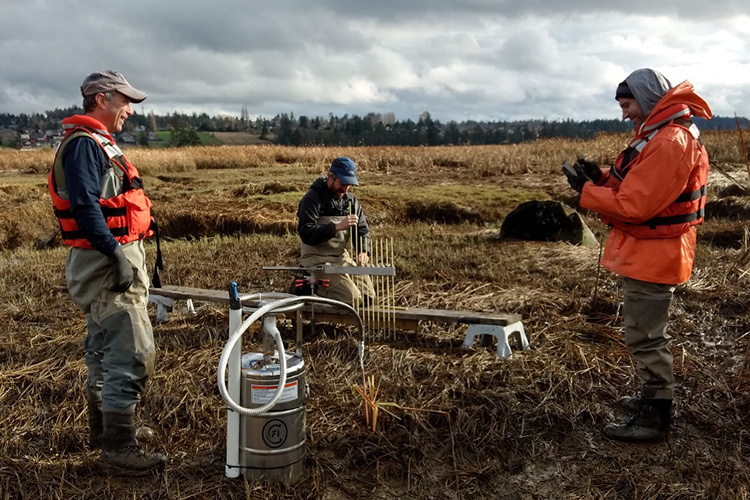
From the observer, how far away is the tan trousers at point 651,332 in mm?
3912

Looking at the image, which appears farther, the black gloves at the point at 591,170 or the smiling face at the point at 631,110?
the black gloves at the point at 591,170

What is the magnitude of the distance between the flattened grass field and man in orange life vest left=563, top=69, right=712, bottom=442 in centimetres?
40

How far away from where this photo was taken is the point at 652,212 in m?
3.71

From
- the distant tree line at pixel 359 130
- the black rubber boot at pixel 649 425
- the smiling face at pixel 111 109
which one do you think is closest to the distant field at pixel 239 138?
the distant tree line at pixel 359 130

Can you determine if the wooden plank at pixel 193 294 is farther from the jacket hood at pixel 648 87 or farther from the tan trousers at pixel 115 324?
the jacket hood at pixel 648 87

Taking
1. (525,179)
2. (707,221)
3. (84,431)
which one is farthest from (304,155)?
(84,431)

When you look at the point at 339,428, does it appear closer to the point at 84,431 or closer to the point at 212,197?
the point at 84,431

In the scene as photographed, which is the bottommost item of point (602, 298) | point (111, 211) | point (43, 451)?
point (43, 451)

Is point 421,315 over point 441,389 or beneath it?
over

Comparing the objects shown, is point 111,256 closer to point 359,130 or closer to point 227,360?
point 227,360

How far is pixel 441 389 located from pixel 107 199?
2.68m

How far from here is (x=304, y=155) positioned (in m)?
23.7

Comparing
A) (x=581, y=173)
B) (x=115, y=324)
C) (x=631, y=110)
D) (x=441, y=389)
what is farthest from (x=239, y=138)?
(x=631, y=110)

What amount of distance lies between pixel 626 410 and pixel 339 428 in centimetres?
A: 202
